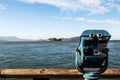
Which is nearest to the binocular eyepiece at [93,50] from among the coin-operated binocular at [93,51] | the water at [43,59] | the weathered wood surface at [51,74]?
the coin-operated binocular at [93,51]

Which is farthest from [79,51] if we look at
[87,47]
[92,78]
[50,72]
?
[50,72]

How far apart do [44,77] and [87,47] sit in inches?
56.2

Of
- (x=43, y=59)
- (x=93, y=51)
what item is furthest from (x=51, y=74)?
(x=43, y=59)

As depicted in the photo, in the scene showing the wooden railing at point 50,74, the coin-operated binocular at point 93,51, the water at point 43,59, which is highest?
the coin-operated binocular at point 93,51

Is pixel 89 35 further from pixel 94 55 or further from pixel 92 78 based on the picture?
pixel 92 78

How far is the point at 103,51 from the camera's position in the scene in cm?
412

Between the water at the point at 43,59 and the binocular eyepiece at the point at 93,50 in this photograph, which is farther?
the water at the point at 43,59

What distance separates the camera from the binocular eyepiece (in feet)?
13.5

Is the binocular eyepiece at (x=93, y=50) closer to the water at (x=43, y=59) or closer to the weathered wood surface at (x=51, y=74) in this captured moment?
the weathered wood surface at (x=51, y=74)

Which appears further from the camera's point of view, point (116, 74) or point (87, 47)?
point (116, 74)

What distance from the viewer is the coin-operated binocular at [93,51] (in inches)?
163

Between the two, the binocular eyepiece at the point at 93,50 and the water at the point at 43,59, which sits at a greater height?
the binocular eyepiece at the point at 93,50

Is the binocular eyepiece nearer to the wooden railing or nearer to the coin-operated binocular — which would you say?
the coin-operated binocular

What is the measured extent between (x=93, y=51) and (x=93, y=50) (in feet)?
0.05
